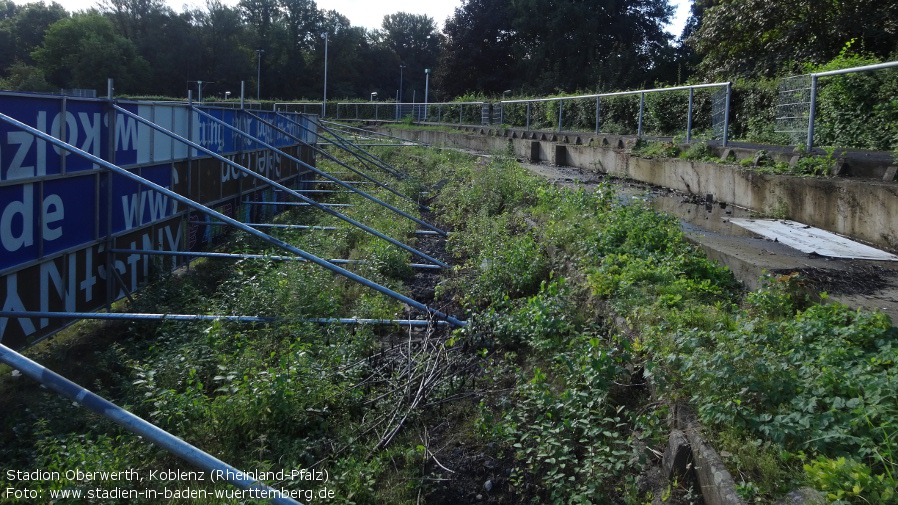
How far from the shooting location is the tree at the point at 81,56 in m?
49.7

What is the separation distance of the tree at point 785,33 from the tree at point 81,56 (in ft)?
137

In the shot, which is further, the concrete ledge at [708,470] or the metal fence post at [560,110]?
the metal fence post at [560,110]

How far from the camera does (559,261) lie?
7152mm

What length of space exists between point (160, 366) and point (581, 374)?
108 inches

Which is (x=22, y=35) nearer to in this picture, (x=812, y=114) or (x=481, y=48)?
(x=481, y=48)

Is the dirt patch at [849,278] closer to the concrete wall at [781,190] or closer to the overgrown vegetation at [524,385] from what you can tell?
the overgrown vegetation at [524,385]

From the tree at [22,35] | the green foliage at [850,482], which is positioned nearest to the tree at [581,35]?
the tree at [22,35]

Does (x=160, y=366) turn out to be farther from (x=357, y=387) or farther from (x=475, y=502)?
(x=475, y=502)

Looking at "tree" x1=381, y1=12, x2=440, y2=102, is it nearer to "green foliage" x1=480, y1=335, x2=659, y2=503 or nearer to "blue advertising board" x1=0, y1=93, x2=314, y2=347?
"blue advertising board" x1=0, y1=93, x2=314, y2=347

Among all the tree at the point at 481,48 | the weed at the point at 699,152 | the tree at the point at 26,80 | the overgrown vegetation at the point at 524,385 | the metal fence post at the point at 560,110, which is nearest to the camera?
the overgrown vegetation at the point at 524,385

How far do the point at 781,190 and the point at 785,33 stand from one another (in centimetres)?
1363

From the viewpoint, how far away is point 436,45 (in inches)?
3184

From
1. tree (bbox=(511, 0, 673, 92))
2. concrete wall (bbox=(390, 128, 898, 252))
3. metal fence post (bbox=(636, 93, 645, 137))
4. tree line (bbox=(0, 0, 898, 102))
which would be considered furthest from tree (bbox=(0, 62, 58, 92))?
concrete wall (bbox=(390, 128, 898, 252))

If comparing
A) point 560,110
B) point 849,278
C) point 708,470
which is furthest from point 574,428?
point 560,110
